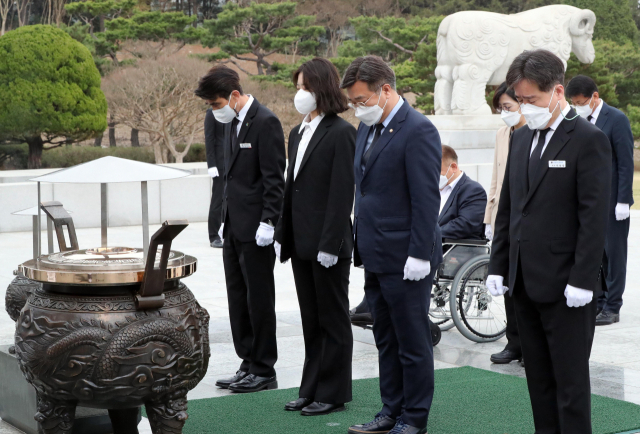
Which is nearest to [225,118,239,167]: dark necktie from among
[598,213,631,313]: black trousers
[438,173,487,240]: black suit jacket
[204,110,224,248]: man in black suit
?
[438,173,487,240]: black suit jacket

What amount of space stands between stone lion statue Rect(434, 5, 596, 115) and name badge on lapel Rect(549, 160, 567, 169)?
43.4 ft

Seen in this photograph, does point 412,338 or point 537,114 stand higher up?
point 537,114

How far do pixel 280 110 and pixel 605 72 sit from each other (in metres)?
10.7

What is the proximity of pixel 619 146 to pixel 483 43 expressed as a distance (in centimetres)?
1065

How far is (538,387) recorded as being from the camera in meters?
3.35

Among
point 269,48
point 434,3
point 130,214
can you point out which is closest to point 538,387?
point 130,214

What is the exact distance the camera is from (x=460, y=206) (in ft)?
18.4

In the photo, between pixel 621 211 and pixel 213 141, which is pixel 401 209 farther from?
pixel 213 141

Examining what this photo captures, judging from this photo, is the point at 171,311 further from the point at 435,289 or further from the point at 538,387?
the point at 435,289

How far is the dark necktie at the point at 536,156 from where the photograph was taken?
325 cm

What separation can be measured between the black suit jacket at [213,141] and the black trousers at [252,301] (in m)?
4.81

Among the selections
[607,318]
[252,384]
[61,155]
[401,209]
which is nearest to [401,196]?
[401,209]

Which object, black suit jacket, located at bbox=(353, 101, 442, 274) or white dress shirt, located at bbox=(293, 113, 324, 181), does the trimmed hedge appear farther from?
black suit jacket, located at bbox=(353, 101, 442, 274)

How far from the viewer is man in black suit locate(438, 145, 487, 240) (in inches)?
219
